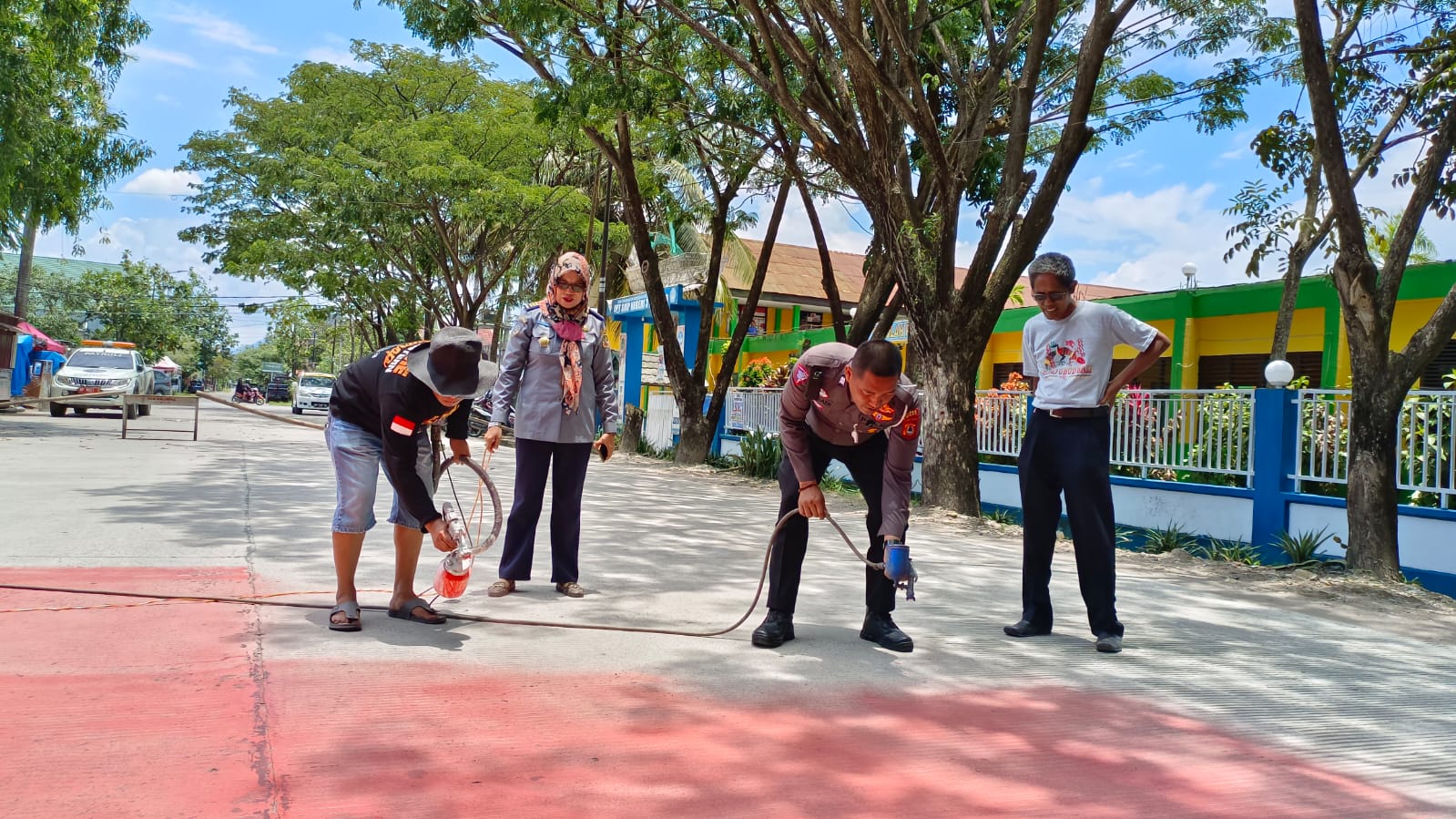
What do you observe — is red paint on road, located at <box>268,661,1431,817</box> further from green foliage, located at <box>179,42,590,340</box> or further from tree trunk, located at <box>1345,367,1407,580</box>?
green foliage, located at <box>179,42,590,340</box>

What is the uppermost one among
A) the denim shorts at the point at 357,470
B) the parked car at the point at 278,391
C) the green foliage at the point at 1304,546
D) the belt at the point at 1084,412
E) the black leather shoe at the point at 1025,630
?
the parked car at the point at 278,391

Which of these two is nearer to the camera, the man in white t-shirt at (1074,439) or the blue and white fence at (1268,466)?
the man in white t-shirt at (1074,439)

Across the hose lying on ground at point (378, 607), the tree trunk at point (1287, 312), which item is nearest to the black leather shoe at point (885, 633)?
the hose lying on ground at point (378, 607)

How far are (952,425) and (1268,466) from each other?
10.1 feet

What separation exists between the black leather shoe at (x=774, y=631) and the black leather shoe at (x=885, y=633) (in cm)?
37

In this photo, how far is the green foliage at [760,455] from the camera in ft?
55.9

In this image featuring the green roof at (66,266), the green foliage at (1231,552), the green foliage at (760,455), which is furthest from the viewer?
the green roof at (66,266)

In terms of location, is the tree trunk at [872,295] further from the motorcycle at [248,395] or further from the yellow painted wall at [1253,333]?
the motorcycle at [248,395]

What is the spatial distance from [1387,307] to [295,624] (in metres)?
7.49

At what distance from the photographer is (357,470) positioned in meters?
4.87

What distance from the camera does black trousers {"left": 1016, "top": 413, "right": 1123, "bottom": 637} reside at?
542 centimetres

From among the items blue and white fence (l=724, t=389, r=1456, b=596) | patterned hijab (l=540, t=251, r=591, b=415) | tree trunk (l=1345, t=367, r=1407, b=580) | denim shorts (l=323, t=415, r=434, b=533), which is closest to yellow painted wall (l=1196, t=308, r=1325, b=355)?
blue and white fence (l=724, t=389, r=1456, b=596)

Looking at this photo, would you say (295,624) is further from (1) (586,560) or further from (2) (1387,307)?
(2) (1387,307)

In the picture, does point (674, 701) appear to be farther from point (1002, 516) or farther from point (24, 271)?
point (24, 271)
